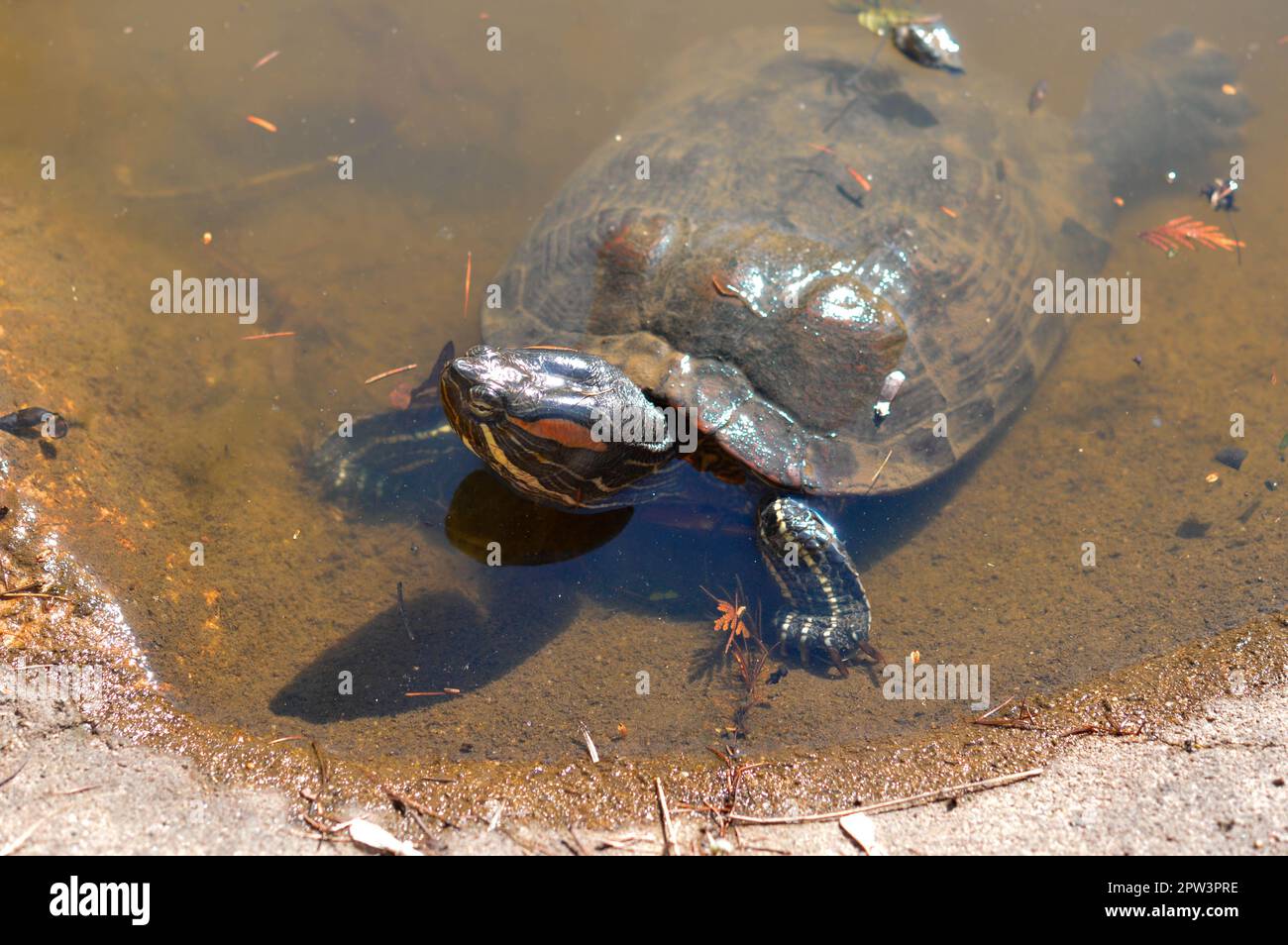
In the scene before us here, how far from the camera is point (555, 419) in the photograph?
4430 mm

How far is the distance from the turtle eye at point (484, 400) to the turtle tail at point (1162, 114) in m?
5.91

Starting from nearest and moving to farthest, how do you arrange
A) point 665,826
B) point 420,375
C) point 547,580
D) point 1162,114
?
point 665,826 < point 547,580 < point 420,375 < point 1162,114

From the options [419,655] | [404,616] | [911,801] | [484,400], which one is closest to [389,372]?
[404,616]

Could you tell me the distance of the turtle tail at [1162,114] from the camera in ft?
24.5

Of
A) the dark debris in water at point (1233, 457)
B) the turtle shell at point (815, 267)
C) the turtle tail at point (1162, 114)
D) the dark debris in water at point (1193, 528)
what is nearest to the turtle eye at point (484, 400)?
the turtle shell at point (815, 267)

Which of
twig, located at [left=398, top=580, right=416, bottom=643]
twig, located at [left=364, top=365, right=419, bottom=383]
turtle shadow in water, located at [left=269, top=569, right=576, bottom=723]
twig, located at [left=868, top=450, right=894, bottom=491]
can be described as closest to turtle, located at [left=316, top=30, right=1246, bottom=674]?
twig, located at [left=868, top=450, right=894, bottom=491]

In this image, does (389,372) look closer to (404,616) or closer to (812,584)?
(404,616)

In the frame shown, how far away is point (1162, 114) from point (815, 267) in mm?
5052

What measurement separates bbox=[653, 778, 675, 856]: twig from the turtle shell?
1.89m

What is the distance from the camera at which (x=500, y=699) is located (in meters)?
4.32

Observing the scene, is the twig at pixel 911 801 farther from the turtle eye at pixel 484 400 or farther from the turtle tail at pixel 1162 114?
the turtle tail at pixel 1162 114

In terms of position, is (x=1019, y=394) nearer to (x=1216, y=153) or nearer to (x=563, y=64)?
(x=1216, y=153)

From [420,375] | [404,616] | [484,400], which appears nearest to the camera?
[484,400]

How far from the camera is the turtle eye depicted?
13.8 ft
